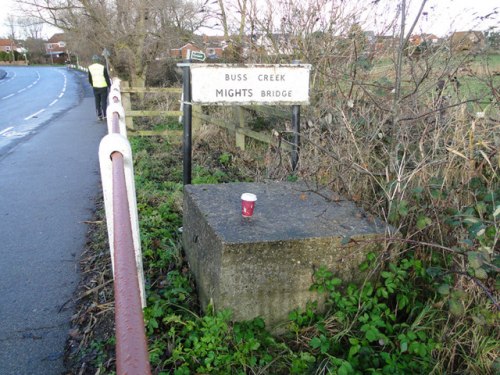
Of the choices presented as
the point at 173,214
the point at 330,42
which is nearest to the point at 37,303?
the point at 173,214

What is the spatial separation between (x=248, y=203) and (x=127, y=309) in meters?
2.00

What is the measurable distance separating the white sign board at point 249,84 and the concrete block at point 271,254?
160cm

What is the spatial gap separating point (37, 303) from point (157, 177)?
10.6 ft

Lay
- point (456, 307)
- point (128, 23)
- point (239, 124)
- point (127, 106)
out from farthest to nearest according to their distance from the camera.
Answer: point (128, 23), point (127, 106), point (239, 124), point (456, 307)

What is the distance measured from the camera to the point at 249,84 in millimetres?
4441

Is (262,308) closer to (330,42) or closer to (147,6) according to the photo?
(330,42)

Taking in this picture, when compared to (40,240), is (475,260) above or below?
above

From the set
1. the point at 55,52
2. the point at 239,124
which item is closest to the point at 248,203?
the point at 239,124

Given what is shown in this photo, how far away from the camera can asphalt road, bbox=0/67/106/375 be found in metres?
2.83

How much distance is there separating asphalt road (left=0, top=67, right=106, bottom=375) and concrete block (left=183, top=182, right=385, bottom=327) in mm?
1104

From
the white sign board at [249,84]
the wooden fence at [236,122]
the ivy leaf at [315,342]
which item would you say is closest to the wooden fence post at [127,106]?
the wooden fence at [236,122]

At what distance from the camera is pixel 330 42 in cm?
653

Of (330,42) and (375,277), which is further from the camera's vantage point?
(330,42)

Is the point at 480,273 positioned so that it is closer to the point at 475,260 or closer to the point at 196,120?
the point at 475,260
